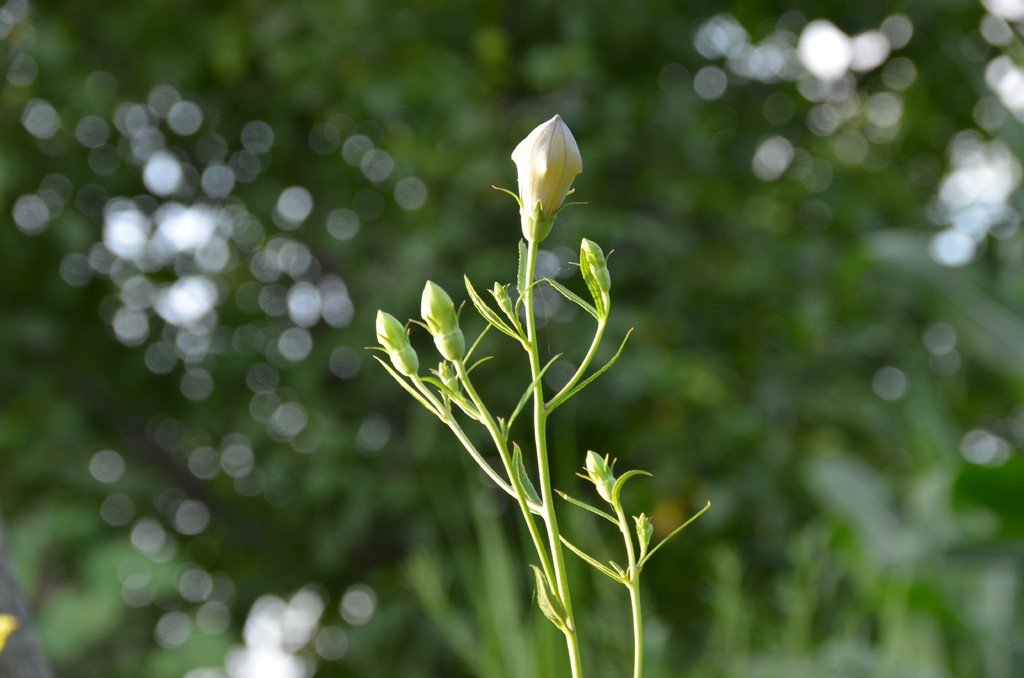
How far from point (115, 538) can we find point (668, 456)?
2.55 ft

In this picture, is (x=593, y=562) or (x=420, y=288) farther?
(x=420, y=288)

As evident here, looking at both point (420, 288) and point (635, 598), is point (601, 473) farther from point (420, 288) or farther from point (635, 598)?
point (420, 288)

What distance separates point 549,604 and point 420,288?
110cm

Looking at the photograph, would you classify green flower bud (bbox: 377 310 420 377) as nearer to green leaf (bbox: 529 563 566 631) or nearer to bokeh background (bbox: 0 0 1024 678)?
green leaf (bbox: 529 563 566 631)

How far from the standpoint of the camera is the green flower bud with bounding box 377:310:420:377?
16 centimetres

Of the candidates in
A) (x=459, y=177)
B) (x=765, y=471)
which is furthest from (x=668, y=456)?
(x=459, y=177)

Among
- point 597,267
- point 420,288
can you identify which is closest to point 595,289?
point 597,267

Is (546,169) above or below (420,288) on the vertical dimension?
above

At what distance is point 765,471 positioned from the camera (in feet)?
4.38

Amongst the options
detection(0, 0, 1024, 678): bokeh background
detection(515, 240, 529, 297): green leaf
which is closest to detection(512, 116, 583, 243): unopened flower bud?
detection(515, 240, 529, 297): green leaf

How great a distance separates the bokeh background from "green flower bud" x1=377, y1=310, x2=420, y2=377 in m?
0.91

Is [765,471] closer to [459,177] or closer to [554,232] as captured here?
[459,177]

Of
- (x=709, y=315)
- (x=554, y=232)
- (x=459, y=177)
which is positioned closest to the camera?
(x=554, y=232)

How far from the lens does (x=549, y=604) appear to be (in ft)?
0.49
